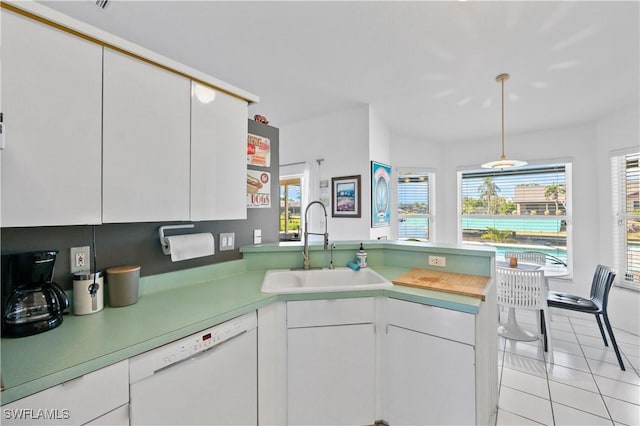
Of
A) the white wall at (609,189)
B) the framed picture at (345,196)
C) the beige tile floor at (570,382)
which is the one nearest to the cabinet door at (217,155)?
the framed picture at (345,196)

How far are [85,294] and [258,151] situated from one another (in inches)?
56.2

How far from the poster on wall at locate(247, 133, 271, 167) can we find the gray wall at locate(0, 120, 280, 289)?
58 mm

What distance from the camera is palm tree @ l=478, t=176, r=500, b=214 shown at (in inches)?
174

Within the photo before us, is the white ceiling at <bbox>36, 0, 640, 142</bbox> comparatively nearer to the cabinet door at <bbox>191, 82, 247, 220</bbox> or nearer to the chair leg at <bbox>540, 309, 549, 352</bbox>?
the cabinet door at <bbox>191, 82, 247, 220</bbox>

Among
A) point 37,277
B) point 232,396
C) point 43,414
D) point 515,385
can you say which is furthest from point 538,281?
point 37,277

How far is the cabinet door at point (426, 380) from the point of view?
4.45 ft

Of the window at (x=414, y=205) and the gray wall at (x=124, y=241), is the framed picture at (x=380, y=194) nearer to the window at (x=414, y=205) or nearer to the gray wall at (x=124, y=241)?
the window at (x=414, y=205)

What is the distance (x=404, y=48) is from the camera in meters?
2.08

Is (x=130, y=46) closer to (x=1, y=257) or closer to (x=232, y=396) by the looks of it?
(x=1, y=257)

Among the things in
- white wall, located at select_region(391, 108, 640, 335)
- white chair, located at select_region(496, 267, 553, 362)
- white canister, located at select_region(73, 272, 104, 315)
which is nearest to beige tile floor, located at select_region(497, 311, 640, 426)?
white chair, located at select_region(496, 267, 553, 362)

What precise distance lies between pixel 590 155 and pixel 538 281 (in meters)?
2.48

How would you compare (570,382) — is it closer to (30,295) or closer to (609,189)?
(609,189)

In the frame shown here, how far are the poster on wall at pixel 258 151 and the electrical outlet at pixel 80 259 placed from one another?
116 centimetres

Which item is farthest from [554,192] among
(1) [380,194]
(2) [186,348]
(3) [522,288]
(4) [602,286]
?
(2) [186,348]
